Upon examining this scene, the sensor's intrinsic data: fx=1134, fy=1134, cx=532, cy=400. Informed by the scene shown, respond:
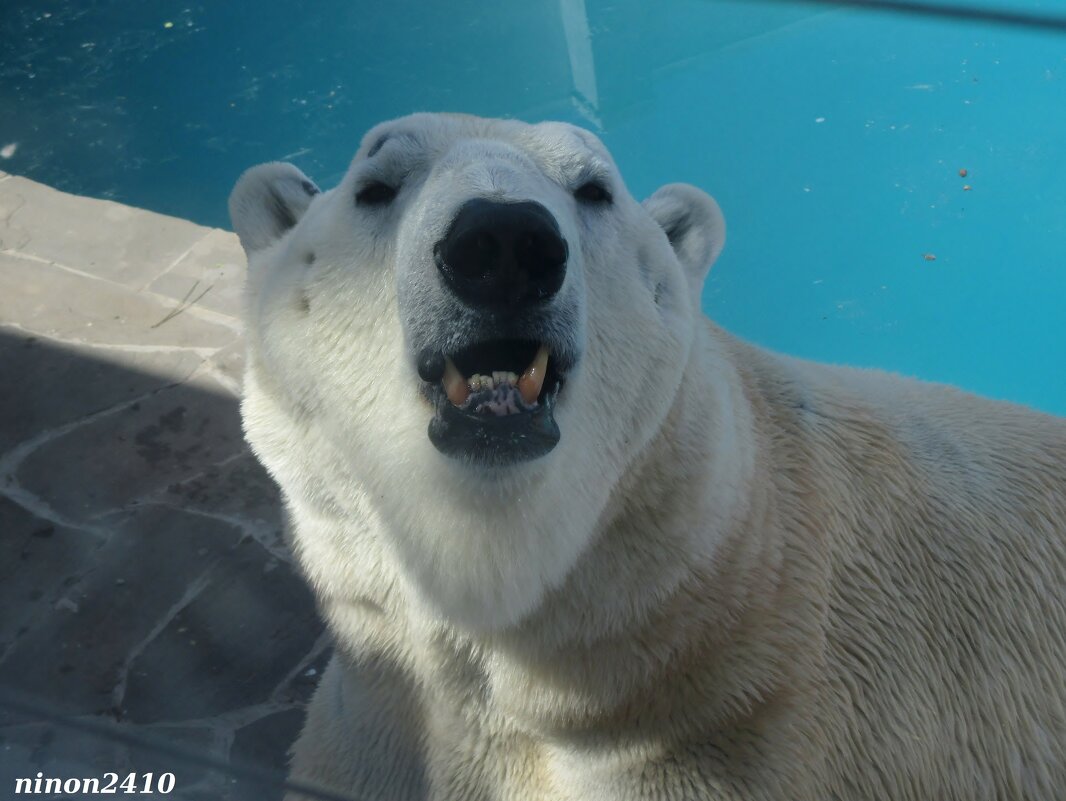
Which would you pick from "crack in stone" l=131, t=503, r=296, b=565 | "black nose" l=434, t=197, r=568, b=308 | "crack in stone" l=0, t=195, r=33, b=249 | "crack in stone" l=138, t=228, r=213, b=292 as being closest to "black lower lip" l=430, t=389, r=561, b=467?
→ "black nose" l=434, t=197, r=568, b=308

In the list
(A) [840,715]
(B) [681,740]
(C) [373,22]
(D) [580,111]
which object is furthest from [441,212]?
(C) [373,22]

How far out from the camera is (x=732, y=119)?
6.06 meters

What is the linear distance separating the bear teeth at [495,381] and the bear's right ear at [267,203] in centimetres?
68

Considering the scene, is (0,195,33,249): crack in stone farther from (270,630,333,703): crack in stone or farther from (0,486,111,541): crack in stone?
(270,630,333,703): crack in stone

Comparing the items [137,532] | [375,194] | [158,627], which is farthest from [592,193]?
[137,532]

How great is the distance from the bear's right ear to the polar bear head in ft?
0.41

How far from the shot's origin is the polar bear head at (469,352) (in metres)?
1.36

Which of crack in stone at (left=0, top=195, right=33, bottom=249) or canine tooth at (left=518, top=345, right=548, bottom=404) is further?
crack in stone at (left=0, top=195, right=33, bottom=249)

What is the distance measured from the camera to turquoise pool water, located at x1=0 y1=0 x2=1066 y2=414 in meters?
5.25

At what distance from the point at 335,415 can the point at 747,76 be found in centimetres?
524

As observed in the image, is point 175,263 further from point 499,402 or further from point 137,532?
point 499,402

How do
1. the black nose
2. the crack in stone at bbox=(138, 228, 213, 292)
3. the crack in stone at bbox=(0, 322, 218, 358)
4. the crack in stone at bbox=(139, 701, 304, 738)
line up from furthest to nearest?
1. the crack in stone at bbox=(138, 228, 213, 292)
2. the crack in stone at bbox=(0, 322, 218, 358)
3. the crack in stone at bbox=(139, 701, 304, 738)
4. the black nose

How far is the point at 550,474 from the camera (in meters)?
1.42

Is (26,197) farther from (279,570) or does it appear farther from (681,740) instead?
(681,740)
